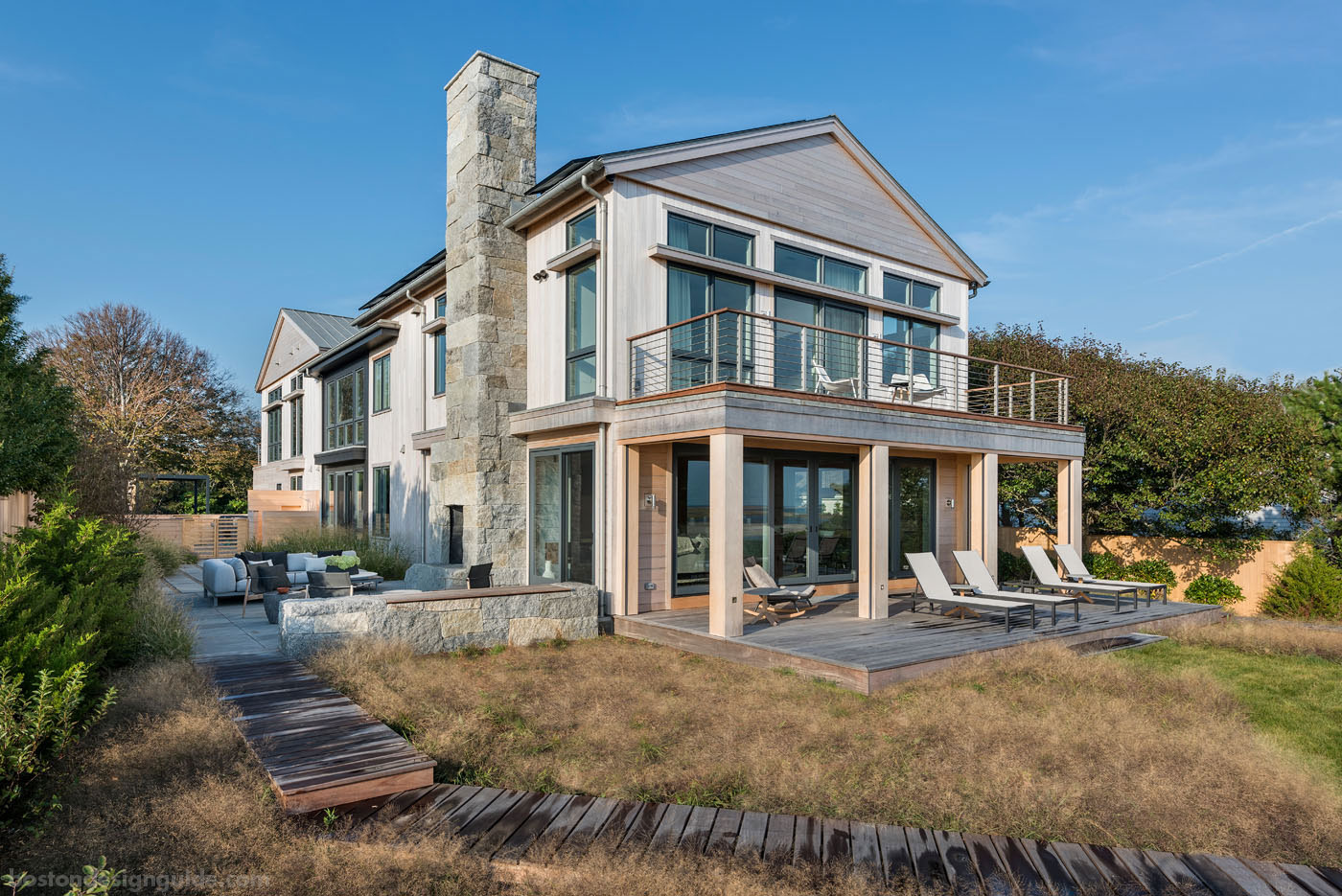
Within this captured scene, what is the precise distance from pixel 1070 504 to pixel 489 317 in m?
11.4

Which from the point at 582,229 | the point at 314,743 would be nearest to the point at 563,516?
A: the point at 582,229

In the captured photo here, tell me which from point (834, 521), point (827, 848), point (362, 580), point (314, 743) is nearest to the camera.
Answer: point (827, 848)

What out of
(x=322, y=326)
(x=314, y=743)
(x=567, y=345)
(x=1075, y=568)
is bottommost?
(x=314, y=743)

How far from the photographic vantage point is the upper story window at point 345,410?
21.0 meters

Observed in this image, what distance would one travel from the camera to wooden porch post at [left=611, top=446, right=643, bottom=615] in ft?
35.1

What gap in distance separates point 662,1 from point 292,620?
13179mm

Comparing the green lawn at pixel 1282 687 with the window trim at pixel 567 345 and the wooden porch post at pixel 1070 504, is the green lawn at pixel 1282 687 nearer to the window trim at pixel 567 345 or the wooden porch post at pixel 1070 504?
the wooden porch post at pixel 1070 504

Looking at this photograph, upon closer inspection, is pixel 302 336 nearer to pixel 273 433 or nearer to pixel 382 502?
pixel 273 433

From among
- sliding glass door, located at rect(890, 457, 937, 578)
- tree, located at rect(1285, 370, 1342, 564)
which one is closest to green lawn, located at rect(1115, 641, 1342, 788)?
sliding glass door, located at rect(890, 457, 937, 578)

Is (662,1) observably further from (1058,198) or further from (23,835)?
(23,835)

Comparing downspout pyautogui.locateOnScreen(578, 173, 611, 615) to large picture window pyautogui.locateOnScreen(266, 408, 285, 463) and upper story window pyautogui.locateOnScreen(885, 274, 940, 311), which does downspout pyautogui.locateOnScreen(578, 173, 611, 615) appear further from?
large picture window pyautogui.locateOnScreen(266, 408, 285, 463)

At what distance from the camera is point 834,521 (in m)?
13.4

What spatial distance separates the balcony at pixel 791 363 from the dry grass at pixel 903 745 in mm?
4072

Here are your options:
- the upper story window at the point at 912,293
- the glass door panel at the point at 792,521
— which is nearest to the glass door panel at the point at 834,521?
the glass door panel at the point at 792,521
